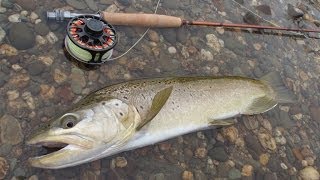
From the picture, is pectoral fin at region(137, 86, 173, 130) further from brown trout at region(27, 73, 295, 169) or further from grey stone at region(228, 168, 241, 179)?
grey stone at region(228, 168, 241, 179)

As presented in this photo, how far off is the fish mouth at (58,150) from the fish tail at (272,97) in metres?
1.63

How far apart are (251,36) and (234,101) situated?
1.26 meters

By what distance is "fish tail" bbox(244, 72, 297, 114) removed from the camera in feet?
12.5

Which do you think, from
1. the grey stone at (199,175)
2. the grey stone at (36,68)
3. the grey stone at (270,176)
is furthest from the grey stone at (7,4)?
the grey stone at (270,176)

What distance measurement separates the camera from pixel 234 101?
3.67 m

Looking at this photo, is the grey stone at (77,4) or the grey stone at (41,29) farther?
the grey stone at (77,4)

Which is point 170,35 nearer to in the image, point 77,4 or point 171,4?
point 171,4

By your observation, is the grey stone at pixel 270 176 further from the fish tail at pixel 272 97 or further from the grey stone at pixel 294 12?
the grey stone at pixel 294 12

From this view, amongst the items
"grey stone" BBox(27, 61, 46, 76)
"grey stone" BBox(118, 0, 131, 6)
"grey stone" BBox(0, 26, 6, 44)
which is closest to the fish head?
"grey stone" BBox(27, 61, 46, 76)

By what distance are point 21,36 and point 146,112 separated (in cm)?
128

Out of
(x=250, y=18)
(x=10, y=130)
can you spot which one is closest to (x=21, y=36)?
(x=10, y=130)

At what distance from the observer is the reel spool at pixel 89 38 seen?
335 centimetres

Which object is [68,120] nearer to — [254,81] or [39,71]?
[39,71]

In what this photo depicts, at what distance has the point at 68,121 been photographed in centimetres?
278
